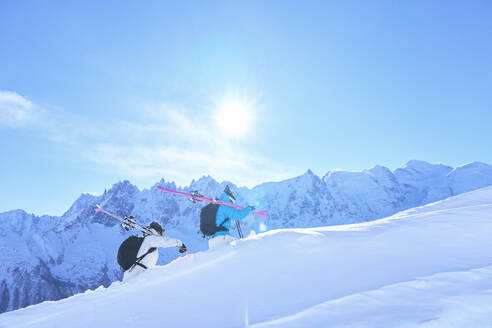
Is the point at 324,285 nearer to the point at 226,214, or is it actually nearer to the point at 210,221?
the point at 226,214

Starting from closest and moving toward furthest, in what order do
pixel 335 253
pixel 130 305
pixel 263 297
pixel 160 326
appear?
1. pixel 160 326
2. pixel 263 297
3. pixel 130 305
4. pixel 335 253

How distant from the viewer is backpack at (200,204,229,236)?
26.8ft

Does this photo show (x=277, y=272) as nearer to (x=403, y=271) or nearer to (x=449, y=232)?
(x=403, y=271)

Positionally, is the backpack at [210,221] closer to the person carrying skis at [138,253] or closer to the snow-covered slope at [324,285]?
the person carrying skis at [138,253]

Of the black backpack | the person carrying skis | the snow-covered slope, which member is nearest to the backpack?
the person carrying skis

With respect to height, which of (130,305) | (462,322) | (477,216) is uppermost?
(477,216)

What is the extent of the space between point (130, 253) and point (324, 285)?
507 cm

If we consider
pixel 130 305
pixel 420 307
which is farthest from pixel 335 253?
pixel 130 305

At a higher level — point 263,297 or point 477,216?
point 477,216

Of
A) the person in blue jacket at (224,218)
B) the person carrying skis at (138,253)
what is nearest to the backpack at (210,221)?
the person in blue jacket at (224,218)

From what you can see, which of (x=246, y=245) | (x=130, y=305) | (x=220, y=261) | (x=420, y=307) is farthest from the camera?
(x=246, y=245)

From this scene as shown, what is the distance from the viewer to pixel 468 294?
9.10 feet

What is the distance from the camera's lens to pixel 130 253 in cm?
688

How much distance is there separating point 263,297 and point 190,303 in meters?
0.99
